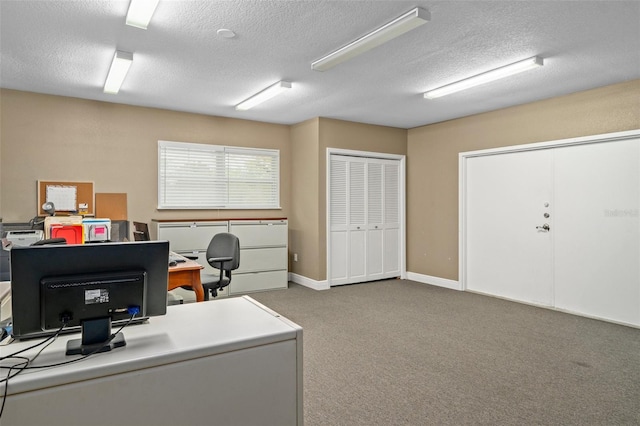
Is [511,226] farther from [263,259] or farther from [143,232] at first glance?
[143,232]

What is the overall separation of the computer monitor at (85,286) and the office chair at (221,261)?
235 centimetres

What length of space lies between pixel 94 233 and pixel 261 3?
3.38 metres

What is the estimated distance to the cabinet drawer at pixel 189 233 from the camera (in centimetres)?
524

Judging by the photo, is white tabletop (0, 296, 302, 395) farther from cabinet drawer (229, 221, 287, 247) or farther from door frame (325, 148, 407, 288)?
door frame (325, 148, 407, 288)

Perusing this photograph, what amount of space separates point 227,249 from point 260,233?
1462 millimetres

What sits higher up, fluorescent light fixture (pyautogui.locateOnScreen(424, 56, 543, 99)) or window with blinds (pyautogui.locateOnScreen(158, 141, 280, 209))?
fluorescent light fixture (pyautogui.locateOnScreen(424, 56, 543, 99))

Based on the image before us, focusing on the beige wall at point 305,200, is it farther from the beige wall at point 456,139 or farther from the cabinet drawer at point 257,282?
the beige wall at point 456,139

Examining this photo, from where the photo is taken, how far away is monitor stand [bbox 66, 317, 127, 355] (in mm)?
1500

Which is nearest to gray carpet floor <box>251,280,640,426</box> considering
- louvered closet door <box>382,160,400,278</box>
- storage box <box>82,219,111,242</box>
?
louvered closet door <box>382,160,400,278</box>

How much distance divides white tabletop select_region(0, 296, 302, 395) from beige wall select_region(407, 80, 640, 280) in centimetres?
452

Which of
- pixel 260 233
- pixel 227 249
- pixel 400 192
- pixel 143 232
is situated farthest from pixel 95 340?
pixel 400 192

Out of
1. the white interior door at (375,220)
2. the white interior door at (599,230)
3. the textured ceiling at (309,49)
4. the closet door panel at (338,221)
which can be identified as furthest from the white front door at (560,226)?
the closet door panel at (338,221)

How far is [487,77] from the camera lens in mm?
4004

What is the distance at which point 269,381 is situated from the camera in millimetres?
1683
